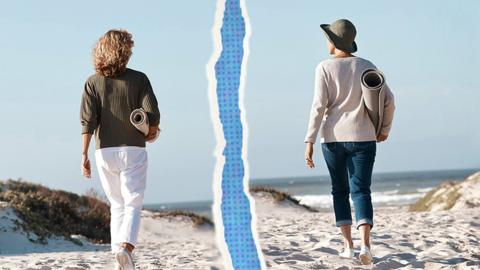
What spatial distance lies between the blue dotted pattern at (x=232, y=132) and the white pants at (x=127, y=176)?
85 centimetres

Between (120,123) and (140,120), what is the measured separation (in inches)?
6.7

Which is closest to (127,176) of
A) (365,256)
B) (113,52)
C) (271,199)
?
(113,52)

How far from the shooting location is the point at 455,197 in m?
15.2

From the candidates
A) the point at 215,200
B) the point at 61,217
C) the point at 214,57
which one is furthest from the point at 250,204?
the point at 61,217

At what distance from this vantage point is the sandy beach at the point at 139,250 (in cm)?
699

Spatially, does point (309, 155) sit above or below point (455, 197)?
above

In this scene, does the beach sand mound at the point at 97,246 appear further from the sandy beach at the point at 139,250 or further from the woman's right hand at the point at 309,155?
the woman's right hand at the point at 309,155

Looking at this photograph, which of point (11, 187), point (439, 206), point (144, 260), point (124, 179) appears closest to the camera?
point (124, 179)

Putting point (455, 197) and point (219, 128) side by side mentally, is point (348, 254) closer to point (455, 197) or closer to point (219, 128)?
point (219, 128)

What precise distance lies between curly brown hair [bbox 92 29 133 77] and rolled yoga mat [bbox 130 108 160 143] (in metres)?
0.35

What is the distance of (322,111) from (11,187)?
971 centimetres

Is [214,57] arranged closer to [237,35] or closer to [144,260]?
[237,35]

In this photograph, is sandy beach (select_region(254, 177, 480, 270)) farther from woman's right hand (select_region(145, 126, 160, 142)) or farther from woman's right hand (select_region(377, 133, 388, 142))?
woman's right hand (select_region(145, 126, 160, 142))

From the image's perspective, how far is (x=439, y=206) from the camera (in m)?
15.5
